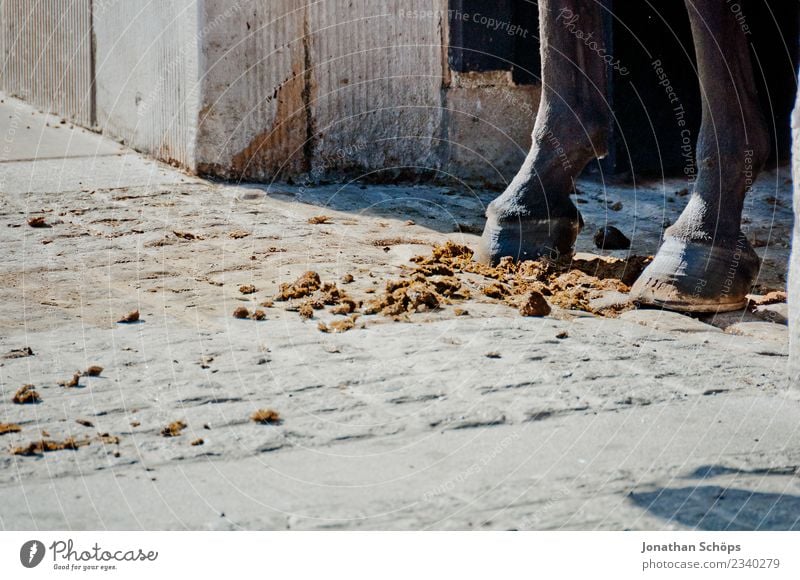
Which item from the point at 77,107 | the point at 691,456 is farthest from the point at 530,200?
the point at 77,107

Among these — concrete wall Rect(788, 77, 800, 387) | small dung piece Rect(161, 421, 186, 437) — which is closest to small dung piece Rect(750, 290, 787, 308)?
concrete wall Rect(788, 77, 800, 387)

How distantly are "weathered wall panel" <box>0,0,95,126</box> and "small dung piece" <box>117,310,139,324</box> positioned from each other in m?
2.75

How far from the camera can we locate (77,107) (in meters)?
4.91

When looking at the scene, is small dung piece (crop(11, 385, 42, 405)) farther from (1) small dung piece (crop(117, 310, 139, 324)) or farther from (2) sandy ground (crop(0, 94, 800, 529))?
(1) small dung piece (crop(117, 310, 139, 324))

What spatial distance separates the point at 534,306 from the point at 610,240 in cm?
101

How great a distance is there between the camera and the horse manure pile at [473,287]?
2336 mm

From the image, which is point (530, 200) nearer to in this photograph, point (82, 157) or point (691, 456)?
point (691, 456)

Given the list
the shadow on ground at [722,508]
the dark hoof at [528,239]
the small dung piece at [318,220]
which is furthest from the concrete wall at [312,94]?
the shadow on ground at [722,508]

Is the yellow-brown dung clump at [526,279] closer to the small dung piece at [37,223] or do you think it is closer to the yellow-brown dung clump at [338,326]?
the yellow-brown dung clump at [338,326]

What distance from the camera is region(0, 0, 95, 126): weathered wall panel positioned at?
484 centimetres

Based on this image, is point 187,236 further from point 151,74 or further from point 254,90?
point 151,74

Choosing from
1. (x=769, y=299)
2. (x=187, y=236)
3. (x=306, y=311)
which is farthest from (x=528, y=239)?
(x=187, y=236)

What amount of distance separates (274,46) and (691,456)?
9.14ft

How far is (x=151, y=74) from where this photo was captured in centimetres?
420
